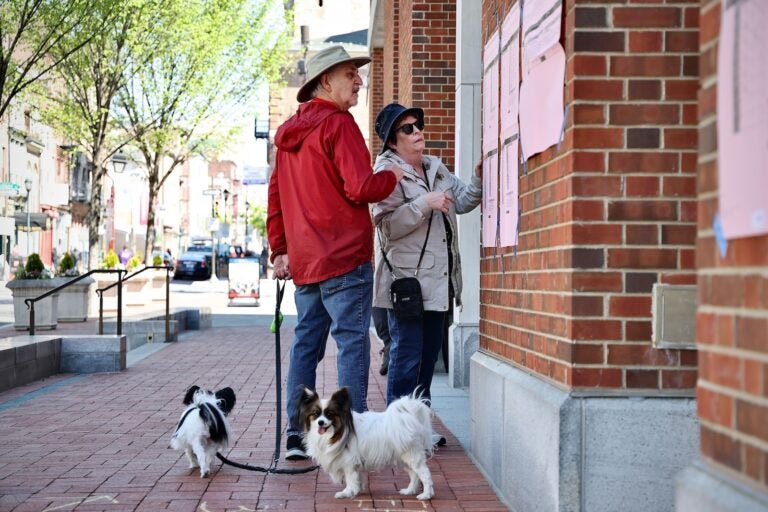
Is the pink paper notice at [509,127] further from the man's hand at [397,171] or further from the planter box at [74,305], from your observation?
the planter box at [74,305]

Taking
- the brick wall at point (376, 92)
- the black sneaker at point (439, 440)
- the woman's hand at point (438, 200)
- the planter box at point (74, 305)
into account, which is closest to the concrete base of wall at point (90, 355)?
the black sneaker at point (439, 440)

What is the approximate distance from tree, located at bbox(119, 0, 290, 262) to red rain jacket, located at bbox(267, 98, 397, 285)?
2327 cm

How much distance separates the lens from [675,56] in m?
3.93

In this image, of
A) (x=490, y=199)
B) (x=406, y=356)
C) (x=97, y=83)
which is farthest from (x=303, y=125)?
(x=97, y=83)

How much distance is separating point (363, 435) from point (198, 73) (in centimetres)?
2693

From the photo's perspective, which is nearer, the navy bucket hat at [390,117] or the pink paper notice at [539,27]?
the pink paper notice at [539,27]

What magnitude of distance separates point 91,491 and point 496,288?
232 cm

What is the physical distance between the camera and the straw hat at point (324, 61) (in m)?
5.82

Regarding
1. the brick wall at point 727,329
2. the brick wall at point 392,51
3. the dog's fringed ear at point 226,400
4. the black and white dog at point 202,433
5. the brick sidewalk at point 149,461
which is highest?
the brick wall at point 392,51

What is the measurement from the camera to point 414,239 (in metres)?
6.31

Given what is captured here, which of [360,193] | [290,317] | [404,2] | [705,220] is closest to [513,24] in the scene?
[360,193]

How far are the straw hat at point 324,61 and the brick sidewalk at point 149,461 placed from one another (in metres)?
Result: 2.16

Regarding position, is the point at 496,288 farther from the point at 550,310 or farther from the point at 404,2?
the point at 404,2

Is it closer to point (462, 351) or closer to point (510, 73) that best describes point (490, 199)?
point (510, 73)
